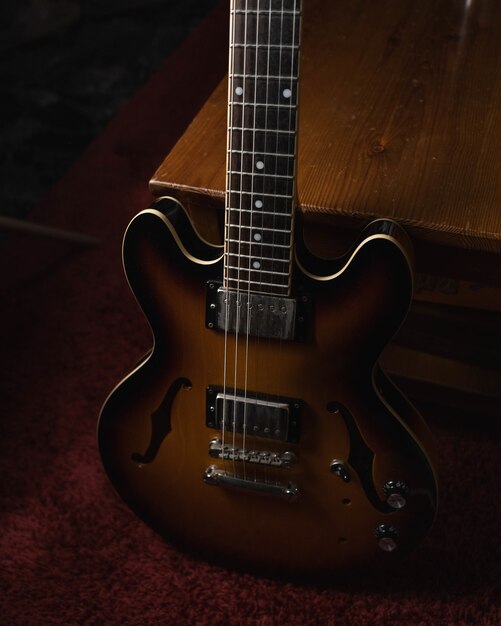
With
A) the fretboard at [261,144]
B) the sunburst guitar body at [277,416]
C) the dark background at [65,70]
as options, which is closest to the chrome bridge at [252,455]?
the sunburst guitar body at [277,416]

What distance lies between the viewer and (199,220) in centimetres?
108

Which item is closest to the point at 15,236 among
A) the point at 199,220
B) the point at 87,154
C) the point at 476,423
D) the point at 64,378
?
the point at 87,154

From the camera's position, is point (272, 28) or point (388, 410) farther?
point (388, 410)

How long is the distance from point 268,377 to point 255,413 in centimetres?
5

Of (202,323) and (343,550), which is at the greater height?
(202,323)

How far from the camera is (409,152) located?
1068 millimetres

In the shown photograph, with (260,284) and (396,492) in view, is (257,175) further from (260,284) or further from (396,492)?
(396,492)

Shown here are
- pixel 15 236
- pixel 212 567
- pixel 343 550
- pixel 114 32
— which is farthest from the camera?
pixel 114 32

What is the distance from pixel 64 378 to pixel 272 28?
2.85 ft

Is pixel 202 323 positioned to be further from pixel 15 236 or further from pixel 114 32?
pixel 114 32

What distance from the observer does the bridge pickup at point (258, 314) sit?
0.89 meters

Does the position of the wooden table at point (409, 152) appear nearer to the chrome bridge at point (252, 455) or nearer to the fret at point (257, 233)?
the fret at point (257, 233)

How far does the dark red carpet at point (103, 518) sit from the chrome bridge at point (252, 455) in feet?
0.77

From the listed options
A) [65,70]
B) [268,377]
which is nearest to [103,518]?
[268,377]
